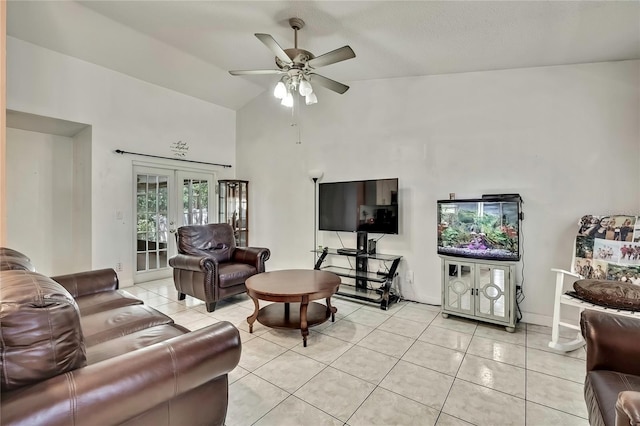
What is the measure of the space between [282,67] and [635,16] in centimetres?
279

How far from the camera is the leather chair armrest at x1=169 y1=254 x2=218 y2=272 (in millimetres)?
3342

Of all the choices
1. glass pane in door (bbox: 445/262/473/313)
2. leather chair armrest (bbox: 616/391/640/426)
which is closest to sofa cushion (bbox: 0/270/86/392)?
leather chair armrest (bbox: 616/391/640/426)

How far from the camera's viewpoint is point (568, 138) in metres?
2.97

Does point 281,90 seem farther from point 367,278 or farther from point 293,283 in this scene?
point 367,278

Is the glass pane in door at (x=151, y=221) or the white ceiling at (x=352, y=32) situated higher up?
the white ceiling at (x=352, y=32)

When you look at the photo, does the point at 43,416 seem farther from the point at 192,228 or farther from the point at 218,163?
the point at 218,163

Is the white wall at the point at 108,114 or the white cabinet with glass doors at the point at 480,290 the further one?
the white wall at the point at 108,114

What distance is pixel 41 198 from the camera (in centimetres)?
430

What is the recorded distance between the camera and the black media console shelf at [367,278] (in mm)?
3643

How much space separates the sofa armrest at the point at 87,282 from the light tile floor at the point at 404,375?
2.87ft

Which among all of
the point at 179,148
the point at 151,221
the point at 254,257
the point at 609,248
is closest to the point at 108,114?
the point at 179,148

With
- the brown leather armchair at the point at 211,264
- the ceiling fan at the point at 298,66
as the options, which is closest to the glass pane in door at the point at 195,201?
the brown leather armchair at the point at 211,264

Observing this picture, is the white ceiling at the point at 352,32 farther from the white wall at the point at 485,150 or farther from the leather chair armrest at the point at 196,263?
the leather chair armrest at the point at 196,263

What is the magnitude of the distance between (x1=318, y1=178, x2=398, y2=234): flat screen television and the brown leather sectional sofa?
8.98 ft
